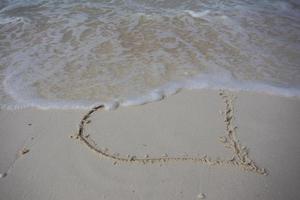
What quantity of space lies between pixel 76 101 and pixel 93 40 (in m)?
1.76

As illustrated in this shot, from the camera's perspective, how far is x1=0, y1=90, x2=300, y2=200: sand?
2.37 m

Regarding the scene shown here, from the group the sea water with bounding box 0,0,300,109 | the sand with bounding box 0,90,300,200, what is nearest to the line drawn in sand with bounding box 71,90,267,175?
the sand with bounding box 0,90,300,200

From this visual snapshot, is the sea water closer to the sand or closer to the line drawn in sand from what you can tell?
the sand

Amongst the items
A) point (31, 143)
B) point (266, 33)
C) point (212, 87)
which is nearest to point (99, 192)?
point (31, 143)

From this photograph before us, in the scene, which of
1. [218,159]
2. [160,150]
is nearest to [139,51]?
[160,150]

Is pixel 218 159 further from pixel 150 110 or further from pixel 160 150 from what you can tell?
pixel 150 110

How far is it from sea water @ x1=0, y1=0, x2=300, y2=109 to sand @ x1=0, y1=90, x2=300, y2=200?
0.95ft

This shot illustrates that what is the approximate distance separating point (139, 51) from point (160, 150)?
2.06 m

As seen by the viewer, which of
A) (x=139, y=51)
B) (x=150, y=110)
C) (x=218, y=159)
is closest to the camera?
(x=218, y=159)

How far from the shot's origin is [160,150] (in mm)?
2707

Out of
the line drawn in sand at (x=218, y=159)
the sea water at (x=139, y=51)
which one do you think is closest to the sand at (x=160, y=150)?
the line drawn in sand at (x=218, y=159)

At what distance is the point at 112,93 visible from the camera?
3475 mm

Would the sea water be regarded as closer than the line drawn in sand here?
No

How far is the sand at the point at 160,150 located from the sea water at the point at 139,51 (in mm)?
291
